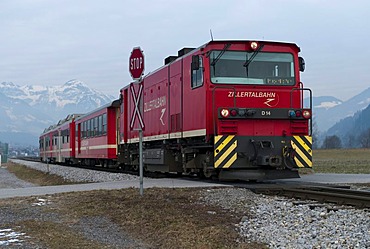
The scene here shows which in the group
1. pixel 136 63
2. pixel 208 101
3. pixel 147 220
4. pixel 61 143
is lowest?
pixel 147 220

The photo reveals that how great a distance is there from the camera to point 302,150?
47.3 feet

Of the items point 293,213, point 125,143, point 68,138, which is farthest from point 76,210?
point 68,138

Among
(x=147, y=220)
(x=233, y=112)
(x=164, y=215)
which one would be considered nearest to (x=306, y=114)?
(x=233, y=112)

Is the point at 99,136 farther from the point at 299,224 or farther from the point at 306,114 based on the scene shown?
the point at 299,224

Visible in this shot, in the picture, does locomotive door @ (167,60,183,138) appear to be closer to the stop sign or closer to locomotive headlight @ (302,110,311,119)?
locomotive headlight @ (302,110,311,119)

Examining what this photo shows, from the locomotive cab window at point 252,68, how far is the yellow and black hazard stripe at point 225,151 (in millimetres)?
1599

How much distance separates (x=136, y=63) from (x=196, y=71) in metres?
3.69

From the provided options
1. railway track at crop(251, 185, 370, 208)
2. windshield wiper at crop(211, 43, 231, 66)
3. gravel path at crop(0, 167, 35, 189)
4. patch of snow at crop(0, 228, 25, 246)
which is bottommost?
gravel path at crop(0, 167, 35, 189)

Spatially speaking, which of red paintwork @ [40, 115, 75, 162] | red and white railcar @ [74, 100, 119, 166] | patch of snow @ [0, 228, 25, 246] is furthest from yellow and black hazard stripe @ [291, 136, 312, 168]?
red paintwork @ [40, 115, 75, 162]

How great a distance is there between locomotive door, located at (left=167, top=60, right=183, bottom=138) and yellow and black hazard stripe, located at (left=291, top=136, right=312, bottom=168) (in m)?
3.64

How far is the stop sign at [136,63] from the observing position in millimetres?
11383

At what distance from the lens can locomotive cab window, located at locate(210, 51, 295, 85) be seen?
14.4m

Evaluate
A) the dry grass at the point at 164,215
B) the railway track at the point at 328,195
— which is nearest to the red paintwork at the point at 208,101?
the railway track at the point at 328,195

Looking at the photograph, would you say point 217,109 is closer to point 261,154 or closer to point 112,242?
point 261,154
